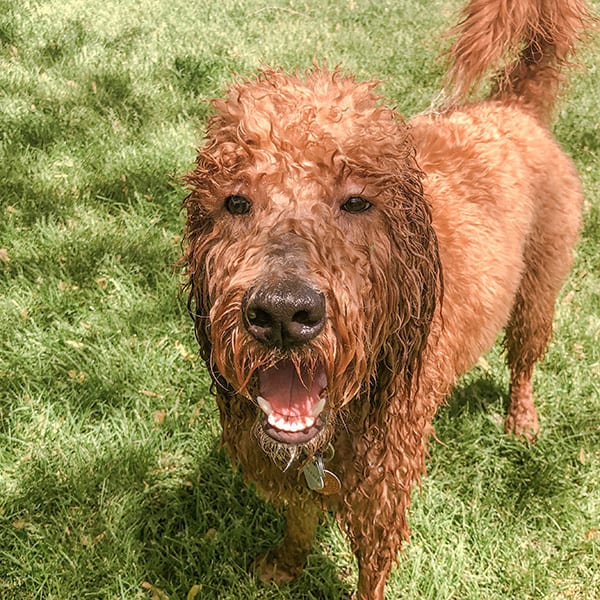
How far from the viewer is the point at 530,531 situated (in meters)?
3.22

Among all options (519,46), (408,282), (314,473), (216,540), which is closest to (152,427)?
(216,540)

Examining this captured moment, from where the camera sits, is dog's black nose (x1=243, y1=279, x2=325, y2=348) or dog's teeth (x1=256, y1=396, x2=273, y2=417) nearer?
dog's black nose (x1=243, y1=279, x2=325, y2=348)

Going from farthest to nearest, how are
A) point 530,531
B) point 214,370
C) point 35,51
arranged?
point 35,51, point 530,531, point 214,370

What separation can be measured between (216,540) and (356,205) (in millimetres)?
1870

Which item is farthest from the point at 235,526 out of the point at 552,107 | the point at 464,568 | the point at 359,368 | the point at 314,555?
the point at 552,107

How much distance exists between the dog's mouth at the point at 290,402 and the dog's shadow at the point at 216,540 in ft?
4.61

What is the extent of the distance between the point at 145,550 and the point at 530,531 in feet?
6.10

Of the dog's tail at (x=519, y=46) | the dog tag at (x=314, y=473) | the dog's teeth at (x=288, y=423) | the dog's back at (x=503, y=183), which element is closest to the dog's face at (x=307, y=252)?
the dog's teeth at (x=288, y=423)

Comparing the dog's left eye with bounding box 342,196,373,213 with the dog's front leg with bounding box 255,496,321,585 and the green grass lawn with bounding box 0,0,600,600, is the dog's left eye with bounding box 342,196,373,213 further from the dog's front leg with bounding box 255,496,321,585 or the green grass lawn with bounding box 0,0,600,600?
the green grass lawn with bounding box 0,0,600,600

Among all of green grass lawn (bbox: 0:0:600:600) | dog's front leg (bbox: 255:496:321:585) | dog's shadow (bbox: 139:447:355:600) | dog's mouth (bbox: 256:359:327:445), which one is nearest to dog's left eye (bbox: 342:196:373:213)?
dog's mouth (bbox: 256:359:327:445)

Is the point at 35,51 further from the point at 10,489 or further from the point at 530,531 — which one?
the point at 530,531

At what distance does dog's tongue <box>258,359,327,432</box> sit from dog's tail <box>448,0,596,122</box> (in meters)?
1.95

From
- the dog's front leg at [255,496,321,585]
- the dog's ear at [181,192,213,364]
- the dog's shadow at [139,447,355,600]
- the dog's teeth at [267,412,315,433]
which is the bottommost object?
the dog's shadow at [139,447,355,600]

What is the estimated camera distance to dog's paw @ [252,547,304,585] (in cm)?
294
